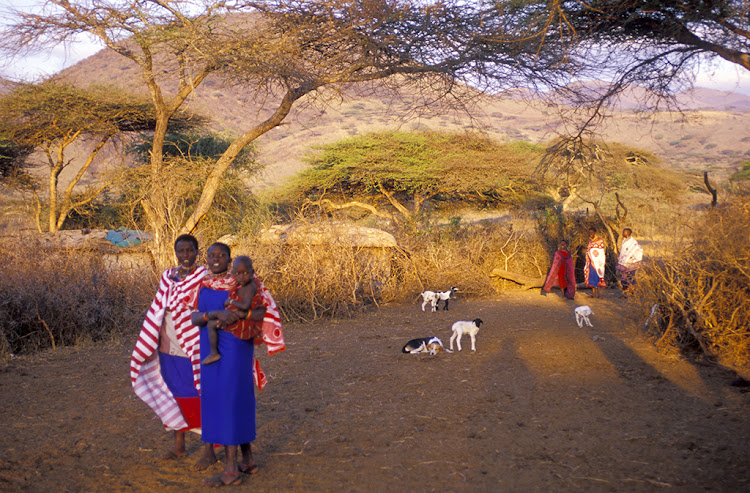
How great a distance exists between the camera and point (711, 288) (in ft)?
17.6

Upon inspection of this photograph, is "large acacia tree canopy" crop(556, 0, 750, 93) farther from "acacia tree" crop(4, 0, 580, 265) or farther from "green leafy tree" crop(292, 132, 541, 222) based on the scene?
"green leafy tree" crop(292, 132, 541, 222)

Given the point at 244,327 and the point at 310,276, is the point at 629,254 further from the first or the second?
the point at 244,327

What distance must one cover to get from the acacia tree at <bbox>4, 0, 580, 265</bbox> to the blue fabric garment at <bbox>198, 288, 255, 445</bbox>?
5520 mm

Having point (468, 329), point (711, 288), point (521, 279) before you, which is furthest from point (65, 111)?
point (711, 288)

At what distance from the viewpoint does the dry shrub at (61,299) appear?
714 cm

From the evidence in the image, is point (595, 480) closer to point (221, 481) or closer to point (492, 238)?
point (221, 481)

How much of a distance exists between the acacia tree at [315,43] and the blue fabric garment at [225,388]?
552 centimetres

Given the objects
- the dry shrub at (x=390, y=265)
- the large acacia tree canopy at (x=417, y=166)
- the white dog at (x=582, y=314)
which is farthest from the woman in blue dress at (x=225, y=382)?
the large acacia tree canopy at (x=417, y=166)

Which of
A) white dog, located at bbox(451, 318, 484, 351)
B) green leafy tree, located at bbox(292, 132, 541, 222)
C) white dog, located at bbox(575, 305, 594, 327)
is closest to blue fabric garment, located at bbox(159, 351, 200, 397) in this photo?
white dog, located at bbox(451, 318, 484, 351)

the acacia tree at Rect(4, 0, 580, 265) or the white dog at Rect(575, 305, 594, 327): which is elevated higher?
the acacia tree at Rect(4, 0, 580, 265)

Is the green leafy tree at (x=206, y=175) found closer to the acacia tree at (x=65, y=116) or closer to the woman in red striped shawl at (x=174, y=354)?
the acacia tree at (x=65, y=116)

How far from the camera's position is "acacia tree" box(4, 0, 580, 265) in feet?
26.4

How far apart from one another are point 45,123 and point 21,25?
6.90 metres

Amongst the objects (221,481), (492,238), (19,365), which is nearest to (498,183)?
(492,238)
